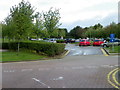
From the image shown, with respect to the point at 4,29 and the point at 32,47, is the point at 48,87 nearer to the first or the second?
the point at 32,47

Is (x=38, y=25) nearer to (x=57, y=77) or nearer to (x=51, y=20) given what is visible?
(x=51, y=20)

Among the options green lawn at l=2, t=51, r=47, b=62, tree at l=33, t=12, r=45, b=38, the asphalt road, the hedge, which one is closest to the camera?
the asphalt road

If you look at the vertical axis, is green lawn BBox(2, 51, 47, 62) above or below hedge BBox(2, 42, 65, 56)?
below

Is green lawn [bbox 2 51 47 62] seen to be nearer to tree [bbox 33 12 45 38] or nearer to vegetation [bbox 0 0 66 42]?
vegetation [bbox 0 0 66 42]

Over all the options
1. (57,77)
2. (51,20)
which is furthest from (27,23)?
(57,77)

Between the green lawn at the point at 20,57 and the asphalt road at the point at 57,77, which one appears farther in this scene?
the green lawn at the point at 20,57

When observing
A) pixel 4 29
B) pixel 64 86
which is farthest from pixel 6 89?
pixel 4 29

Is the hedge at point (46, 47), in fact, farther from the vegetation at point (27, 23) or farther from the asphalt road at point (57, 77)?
the asphalt road at point (57, 77)

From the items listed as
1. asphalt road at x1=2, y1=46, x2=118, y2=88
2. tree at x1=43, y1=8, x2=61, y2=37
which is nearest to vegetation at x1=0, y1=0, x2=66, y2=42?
tree at x1=43, y1=8, x2=61, y2=37

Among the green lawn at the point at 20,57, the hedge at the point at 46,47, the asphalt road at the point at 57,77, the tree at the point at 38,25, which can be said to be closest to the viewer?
the asphalt road at the point at 57,77

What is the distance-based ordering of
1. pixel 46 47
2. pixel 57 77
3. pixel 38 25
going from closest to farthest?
pixel 57 77 → pixel 46 47 → pixel 38 25

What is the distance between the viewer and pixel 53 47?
1938 centimetres

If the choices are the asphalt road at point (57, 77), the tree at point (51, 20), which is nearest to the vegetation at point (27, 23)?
the tree at point (51, 20)

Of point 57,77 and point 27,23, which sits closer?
point 57,77
